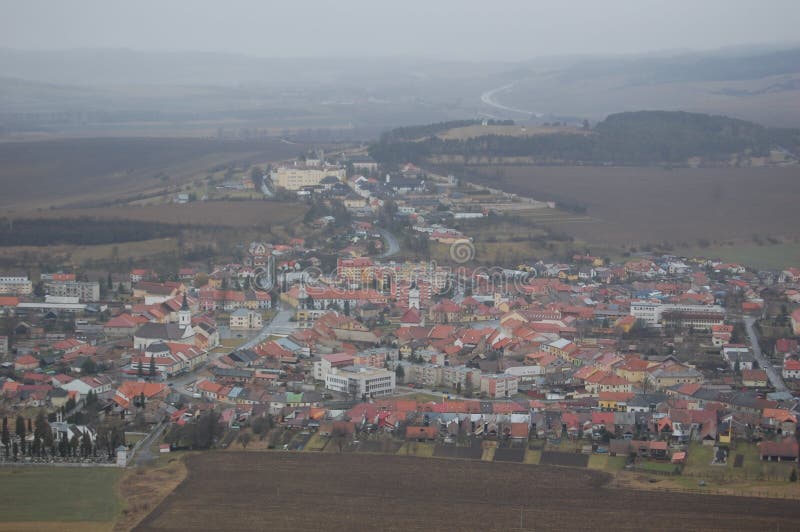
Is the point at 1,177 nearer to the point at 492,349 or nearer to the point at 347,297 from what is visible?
the point at 347,297

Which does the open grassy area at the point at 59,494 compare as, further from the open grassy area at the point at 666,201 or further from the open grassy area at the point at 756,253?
the open grassy area at the point at 666,201

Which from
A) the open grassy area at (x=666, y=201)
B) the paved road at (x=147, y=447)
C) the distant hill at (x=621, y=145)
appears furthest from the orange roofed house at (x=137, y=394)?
the distant hill at (x=621, y=145)

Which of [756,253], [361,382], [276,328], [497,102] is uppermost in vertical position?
[361,382]

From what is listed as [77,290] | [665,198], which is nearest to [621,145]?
[665,198]

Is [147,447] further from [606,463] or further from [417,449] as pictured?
[606,463]

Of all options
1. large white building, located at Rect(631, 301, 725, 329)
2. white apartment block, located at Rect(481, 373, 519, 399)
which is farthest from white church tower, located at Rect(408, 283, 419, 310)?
white apartment block, located at Rect(481, 373, 519, 399)

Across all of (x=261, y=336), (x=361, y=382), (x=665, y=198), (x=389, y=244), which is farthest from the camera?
(x=665, y=198)

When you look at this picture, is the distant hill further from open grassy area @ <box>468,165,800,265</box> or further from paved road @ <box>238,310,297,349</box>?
paved road @ <box>238,310,297,349</box>
